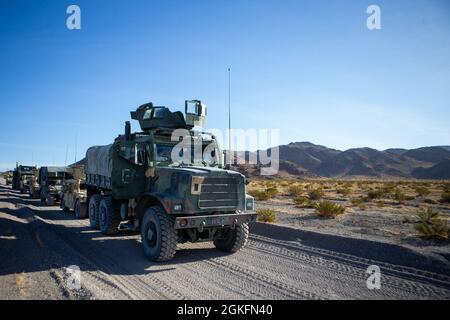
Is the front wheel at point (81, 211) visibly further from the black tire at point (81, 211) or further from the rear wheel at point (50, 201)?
the rear wheel at point (50, 201)

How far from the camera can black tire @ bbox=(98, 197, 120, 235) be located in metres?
10.5

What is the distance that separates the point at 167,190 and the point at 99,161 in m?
4.75

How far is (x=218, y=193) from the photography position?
25.8 feet

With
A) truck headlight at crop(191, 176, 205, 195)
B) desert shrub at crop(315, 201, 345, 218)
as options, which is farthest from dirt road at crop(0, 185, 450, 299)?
desert shrub at crop(315, 201, 345, 218)

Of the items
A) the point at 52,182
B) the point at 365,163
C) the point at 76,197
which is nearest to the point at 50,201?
the point at 52,182

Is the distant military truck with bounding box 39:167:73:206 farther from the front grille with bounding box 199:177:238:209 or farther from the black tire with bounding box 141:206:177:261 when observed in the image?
the front grille with bounding box 199:177:238:209

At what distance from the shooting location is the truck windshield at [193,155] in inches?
354

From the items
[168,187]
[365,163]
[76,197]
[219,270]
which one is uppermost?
[365,163]

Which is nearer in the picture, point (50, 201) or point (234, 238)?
point (234, 238)

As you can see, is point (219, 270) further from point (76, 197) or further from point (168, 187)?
point (76, 197)

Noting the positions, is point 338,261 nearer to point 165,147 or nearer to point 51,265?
point 165,147
